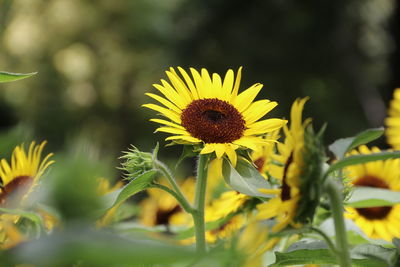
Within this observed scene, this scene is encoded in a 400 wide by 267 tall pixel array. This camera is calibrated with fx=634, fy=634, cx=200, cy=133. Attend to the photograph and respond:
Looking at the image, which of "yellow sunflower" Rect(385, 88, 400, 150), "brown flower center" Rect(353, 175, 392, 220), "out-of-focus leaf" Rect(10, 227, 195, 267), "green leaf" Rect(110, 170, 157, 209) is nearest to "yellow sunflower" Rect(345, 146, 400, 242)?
"brown flower center" Rect(353, 175, 392, 220)

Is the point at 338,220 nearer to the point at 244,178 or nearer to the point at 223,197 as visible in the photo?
the point at 244,178

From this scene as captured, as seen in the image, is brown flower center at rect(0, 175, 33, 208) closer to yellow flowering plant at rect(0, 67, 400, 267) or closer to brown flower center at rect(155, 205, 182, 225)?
yellow flowering plant at rect(0, 67, 400, 267)

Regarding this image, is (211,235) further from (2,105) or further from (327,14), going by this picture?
(327,14)

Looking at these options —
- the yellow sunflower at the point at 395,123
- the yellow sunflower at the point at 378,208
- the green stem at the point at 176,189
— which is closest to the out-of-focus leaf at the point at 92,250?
the green stem at the point at 176,189

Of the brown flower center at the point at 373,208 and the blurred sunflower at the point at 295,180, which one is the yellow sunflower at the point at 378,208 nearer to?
the brown flower center at the point at 373,208

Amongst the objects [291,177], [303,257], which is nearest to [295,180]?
[291,177]

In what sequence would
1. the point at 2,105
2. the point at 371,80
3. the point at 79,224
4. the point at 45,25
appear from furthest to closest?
the point at 45,25 < the point at 371,80 < the point at 2,105 < the point at 79,224

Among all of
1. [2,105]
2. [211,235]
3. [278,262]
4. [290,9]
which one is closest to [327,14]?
[290,9]
